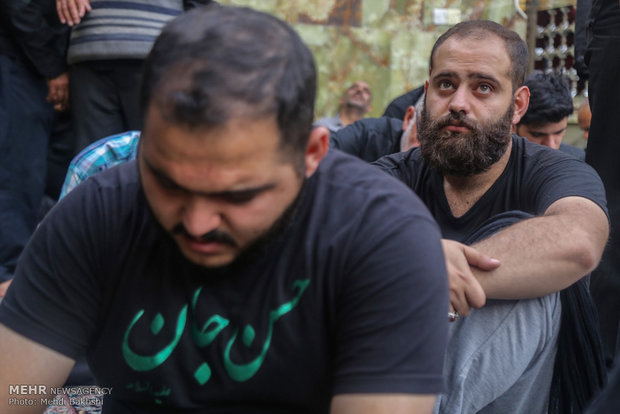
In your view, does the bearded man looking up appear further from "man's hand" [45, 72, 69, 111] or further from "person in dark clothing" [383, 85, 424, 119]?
"person in dark clothing" [383, 85, 424, 119]

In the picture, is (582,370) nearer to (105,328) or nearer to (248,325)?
(248,325)

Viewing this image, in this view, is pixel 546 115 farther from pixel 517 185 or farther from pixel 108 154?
pixel 108 154

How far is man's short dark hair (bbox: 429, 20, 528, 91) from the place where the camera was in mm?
2818

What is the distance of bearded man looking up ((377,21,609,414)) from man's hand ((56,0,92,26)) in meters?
1.55

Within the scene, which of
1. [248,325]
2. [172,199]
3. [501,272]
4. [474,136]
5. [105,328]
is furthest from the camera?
[474,136]

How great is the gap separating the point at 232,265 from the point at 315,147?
271mm

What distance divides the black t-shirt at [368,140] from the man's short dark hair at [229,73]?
2.51 metres

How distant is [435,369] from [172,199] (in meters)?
0.56

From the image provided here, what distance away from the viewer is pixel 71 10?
3.31m

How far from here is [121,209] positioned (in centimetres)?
152

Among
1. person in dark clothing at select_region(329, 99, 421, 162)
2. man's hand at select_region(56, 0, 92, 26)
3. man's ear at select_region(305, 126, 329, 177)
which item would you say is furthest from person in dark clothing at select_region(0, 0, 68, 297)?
man's ear at select_region(305, 126, 329, 177)

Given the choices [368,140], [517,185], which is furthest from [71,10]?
[517,185]

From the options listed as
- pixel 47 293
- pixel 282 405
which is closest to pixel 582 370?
pixel 282 405

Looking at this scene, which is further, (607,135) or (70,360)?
(607,135)
